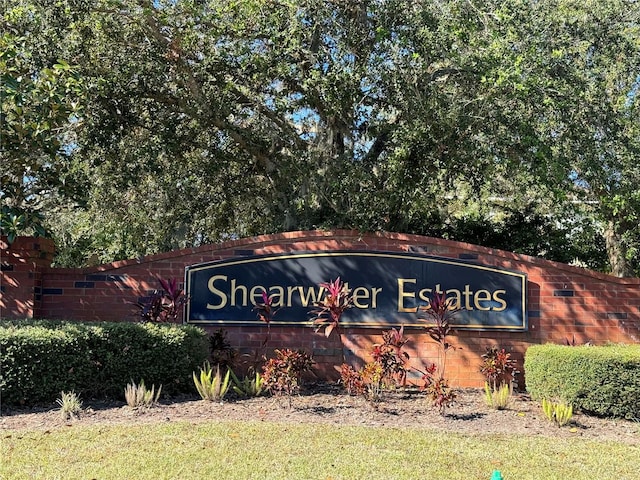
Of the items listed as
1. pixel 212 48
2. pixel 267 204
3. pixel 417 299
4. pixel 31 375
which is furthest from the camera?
pixel 267 204

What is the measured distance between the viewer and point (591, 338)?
865 cm

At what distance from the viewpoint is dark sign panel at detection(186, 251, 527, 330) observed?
28.6 ft

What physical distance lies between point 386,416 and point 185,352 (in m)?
2.54

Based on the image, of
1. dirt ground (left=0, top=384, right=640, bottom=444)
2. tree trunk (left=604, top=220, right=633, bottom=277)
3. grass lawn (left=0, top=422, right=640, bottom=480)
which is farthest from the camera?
tree trunk (left=604, top=220, right=633, bottom=277)

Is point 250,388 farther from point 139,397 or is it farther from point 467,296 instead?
point 467,296

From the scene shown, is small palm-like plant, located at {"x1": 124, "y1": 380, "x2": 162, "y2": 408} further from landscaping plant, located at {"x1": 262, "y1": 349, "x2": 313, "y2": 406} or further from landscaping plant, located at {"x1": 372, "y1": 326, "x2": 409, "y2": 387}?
landscaping plant, located at {"x1": 372, "y1": 326, "x2": 409, "y2": 387}

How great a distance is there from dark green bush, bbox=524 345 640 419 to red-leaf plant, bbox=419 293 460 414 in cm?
124

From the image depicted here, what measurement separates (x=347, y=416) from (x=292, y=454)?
1.56 metres

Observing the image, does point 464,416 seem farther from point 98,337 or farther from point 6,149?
point 6,149

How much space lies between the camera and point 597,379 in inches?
275

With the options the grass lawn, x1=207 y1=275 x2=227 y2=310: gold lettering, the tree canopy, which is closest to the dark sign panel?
x1=207 y1=275 x2=227 y2=310: gold lettering

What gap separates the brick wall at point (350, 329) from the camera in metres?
8.68

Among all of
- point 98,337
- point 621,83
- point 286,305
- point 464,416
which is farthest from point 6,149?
point 621,83

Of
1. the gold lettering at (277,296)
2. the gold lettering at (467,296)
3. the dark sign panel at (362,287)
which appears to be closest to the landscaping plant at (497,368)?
the dark sign panel at (362,287)
